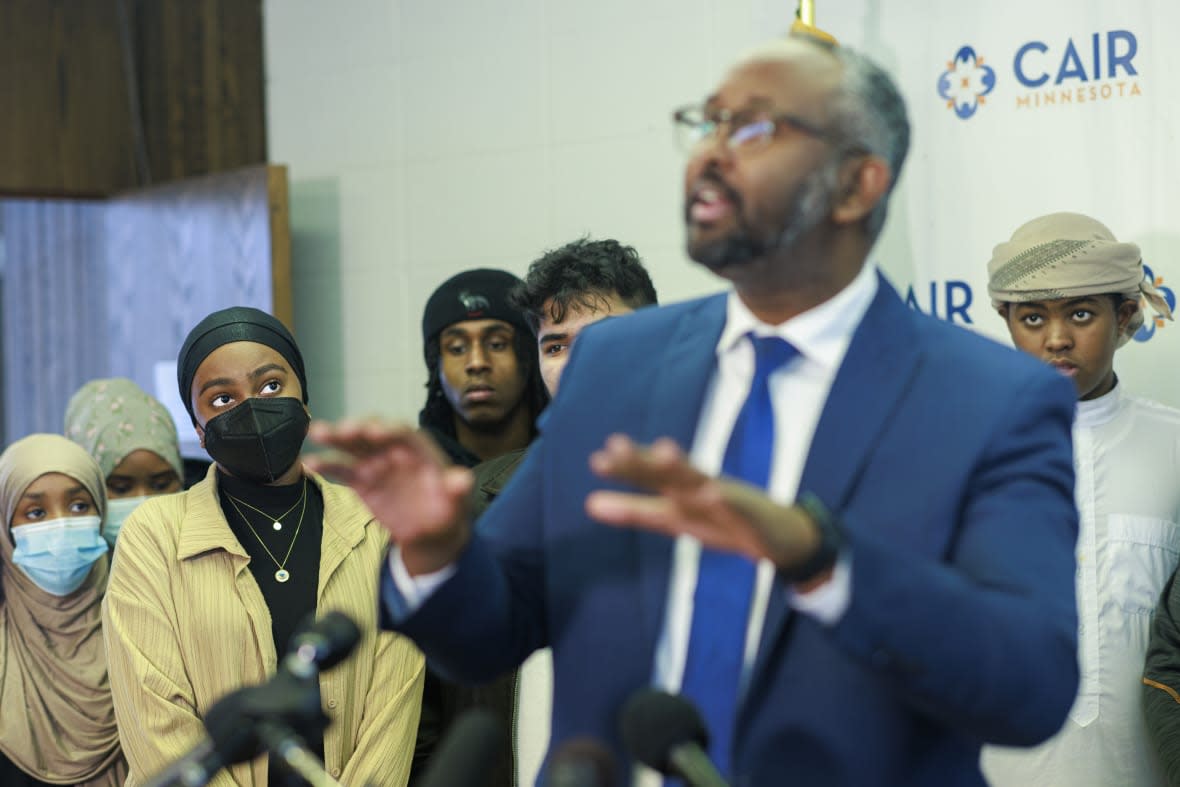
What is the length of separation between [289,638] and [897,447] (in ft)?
6.06

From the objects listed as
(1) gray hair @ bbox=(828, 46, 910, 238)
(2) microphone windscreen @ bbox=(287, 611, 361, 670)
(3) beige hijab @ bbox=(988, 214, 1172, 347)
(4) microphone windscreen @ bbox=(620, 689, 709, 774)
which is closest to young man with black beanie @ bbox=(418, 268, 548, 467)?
(3) beige hijab @ bbox=(988, 214, 1172, 347)

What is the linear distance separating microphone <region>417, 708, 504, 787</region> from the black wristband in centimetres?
33

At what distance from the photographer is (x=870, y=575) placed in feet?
4.43

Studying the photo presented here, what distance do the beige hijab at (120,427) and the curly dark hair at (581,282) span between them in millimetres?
1477

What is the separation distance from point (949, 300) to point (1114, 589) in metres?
1.32

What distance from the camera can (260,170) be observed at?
5.86m

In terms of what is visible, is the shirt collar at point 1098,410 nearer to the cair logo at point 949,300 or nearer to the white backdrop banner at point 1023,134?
the white backdrop banner at point 1023,134

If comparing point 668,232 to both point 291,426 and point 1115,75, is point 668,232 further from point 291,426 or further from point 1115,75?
point 291,426

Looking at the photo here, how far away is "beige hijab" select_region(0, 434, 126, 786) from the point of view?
12.1 feet

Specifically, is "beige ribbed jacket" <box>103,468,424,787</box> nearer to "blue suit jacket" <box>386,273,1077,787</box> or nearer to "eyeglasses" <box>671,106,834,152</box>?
"blue suit jacket" <box>386,273,1077,787</box>

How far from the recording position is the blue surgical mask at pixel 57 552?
12.1 feet

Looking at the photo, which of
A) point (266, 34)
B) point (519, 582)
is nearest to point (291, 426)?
point (519, 582)

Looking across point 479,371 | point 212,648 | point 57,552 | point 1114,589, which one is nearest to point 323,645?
point 212,648

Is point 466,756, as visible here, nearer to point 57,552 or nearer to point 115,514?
point 57,552
